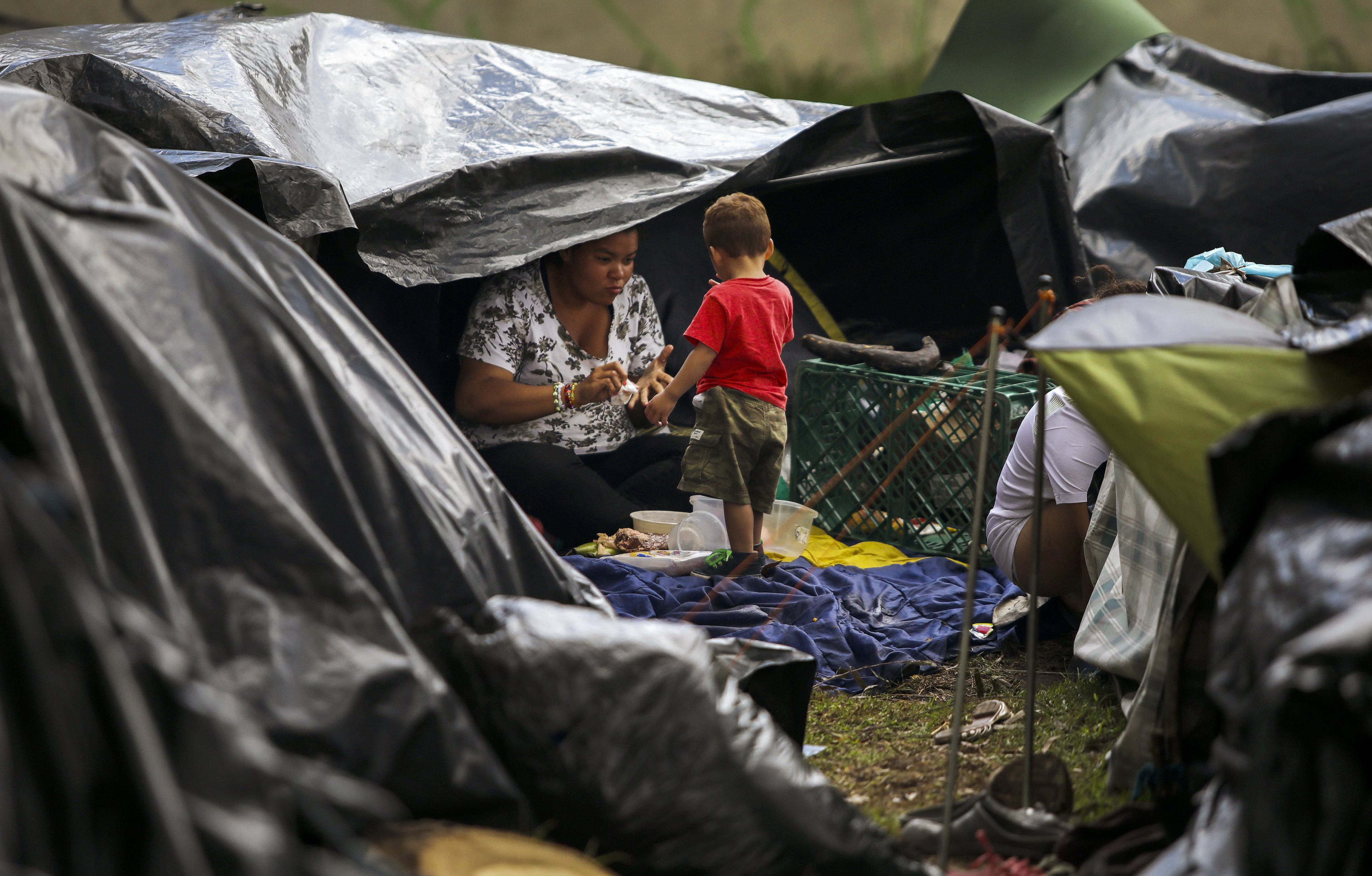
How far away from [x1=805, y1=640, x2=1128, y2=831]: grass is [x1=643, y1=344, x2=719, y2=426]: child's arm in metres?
1.14

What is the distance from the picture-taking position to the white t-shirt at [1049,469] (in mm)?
2445

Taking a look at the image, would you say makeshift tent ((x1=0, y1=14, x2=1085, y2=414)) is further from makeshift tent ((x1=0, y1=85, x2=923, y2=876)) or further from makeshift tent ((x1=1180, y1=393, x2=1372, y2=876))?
makeshift tent ((x1=1180, y1=393, x2=1372, y2=876))

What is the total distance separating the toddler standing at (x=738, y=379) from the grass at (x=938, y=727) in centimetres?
83

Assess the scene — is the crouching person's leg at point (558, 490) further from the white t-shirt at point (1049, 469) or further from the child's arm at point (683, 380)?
the white t-shirt at point (1049, 469)

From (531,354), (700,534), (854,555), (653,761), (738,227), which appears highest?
(738,227)

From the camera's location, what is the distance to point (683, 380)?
3281 mm

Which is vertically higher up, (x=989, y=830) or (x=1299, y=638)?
(x=1299, y=638)

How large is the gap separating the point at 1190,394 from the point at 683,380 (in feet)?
6.68

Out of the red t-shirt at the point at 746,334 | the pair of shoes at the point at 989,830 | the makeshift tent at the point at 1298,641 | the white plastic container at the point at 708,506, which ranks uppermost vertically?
the makeshift tent at the point at 1298,641

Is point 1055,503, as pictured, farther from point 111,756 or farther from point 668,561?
point 111,756

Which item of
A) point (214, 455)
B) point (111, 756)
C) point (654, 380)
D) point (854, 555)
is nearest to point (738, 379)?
point (654, 380)

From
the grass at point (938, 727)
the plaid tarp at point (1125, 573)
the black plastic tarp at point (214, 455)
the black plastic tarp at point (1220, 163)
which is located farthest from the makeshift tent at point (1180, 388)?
the black plastic tarp at point (1220, 163)

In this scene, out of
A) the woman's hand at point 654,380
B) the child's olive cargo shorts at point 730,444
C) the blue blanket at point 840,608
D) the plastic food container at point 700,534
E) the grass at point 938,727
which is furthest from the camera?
the woman's hand at point 654,380

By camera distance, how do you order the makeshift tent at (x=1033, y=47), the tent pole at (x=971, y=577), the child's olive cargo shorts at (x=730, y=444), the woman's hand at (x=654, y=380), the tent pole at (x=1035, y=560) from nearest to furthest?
the tent pole at (x=971, y=577) < the tent pole at (x=1035, y=560) < the child's olive cargo shorts at (x=730, y=444) < the woman's hand at (x=654, y=380) < the makeshift tent at (x=1033, y=47)
